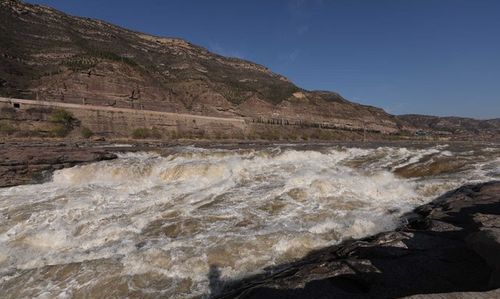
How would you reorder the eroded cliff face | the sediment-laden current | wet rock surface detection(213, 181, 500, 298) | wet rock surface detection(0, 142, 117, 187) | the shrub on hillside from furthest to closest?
1. the eroded cliff face
2. the shrub on hillside
3. wet rock surface detection(0, 142, 117, 187)
4. the sediment-laden current
5. wet rock surface detection(213, 181, 500, 298)

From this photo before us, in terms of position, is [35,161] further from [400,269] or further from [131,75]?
[131,75]

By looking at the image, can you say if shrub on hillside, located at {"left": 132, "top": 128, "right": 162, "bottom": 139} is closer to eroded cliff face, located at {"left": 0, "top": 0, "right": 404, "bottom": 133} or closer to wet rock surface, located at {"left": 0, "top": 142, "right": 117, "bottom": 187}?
eroded cliff face, located at {"left": 0, "top": 0, "right": 404, "bottom": 133}

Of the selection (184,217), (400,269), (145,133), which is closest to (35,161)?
(184,217)

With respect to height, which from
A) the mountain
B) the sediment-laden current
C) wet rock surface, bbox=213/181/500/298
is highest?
the mountain

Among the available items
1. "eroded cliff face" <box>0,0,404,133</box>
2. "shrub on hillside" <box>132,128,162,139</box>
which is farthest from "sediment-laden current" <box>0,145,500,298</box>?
"eroded cliff face" <box>0,0,404,133</box>

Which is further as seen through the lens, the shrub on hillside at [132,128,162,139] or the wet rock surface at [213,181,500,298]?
the shrub on hillside at [132,128,162,139]

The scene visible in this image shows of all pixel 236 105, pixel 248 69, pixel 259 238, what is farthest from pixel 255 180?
pixel 248 69

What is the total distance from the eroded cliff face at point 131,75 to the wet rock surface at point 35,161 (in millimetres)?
27076

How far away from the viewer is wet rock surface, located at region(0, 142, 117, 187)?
1370cm

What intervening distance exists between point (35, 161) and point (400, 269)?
1463 centimetres

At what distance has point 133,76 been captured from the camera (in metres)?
54.1

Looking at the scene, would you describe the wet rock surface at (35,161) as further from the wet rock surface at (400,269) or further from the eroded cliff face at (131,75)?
the eroded cliff face at (131,75)

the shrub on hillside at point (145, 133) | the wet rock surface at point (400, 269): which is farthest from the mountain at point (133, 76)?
the wet rock surface at point (400, 269)

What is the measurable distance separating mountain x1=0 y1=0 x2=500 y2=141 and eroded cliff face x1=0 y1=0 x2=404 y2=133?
4.8 inches
